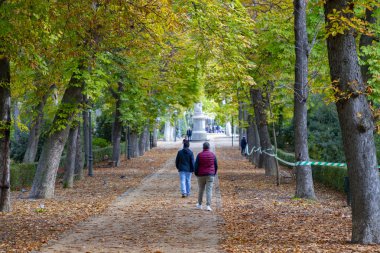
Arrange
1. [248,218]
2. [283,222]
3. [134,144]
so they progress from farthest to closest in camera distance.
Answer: [134,144], [248,218], [283,222]

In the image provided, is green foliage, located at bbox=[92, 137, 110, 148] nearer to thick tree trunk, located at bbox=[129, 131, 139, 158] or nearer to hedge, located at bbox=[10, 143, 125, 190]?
thick tree trunk, located at bbox=[129, 131, 139, 158]

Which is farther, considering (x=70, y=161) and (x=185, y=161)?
(x=70, y=161)

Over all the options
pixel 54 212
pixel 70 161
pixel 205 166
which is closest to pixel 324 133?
pixel 70 161

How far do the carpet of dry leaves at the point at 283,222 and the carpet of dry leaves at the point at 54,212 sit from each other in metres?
3.41

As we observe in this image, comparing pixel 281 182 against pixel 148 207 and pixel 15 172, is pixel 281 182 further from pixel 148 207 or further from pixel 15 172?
A: pixel 15 172

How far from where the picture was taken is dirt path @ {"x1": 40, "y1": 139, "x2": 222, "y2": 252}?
1027 centimetres

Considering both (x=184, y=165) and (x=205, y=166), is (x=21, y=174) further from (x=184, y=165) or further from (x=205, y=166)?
(x=205, y=166)

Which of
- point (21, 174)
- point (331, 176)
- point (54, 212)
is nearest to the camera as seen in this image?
point (54, 212)

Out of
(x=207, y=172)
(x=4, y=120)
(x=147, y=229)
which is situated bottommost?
(x=147, y=229)

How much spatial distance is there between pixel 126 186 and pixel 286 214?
33.6 ft

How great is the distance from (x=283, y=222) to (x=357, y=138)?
398 cm

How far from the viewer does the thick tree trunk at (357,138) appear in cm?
930

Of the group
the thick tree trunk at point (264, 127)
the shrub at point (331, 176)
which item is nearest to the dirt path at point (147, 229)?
the shrub at point (331, 176)

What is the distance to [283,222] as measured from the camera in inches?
504
